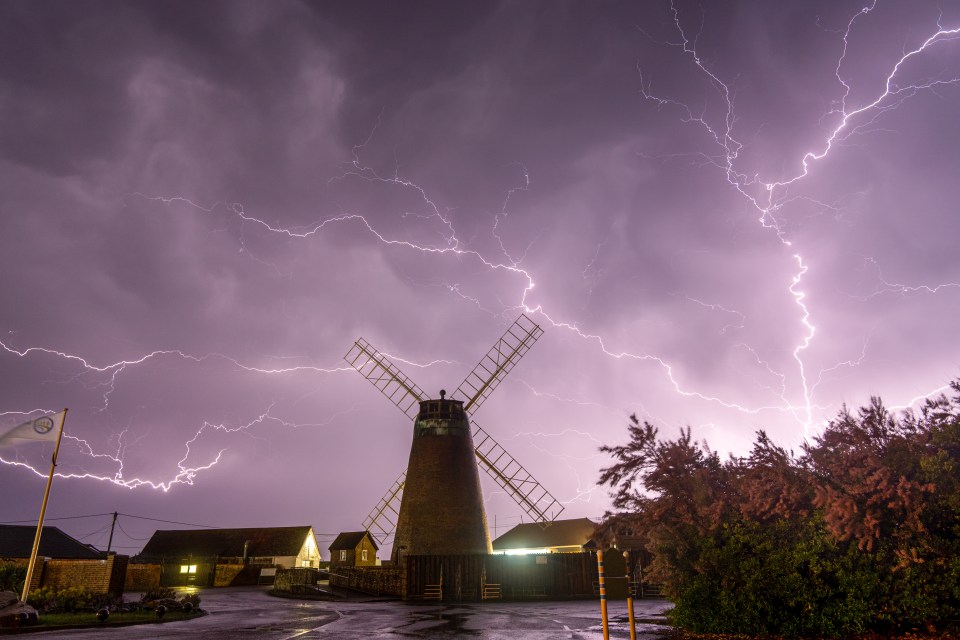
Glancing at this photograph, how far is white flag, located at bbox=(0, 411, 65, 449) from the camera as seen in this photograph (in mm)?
14562

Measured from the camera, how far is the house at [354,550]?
196ft

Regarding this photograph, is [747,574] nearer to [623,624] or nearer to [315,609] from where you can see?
[623,624]

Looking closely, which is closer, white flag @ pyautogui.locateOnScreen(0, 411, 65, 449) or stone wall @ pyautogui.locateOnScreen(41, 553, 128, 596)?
white flag @ pyautogui.locateOnScreen(0, 411, 65, 449)

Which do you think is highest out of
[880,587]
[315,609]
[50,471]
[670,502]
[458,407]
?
[458,407]

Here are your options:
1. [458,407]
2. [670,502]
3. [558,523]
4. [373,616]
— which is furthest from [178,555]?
[670,502]

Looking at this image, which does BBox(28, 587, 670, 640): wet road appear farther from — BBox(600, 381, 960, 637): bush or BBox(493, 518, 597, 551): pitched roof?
BBox(493, 518, 597, 551): pitched roof

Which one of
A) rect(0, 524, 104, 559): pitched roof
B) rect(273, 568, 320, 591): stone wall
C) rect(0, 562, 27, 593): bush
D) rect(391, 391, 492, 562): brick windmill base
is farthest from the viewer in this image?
rect(273, 568, 320, 591): stone wall

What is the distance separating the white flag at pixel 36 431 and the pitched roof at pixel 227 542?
4880cm

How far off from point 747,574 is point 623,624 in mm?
6043

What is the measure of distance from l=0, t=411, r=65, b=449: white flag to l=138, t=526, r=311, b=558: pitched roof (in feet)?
160

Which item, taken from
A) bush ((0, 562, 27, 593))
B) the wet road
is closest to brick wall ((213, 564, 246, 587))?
bush ((0, 562, 27, 593))

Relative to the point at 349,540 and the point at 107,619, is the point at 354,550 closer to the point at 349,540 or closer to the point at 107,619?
the point at 349,540

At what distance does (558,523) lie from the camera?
56906mm

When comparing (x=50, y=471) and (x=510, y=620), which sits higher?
(x=50, y=471)
